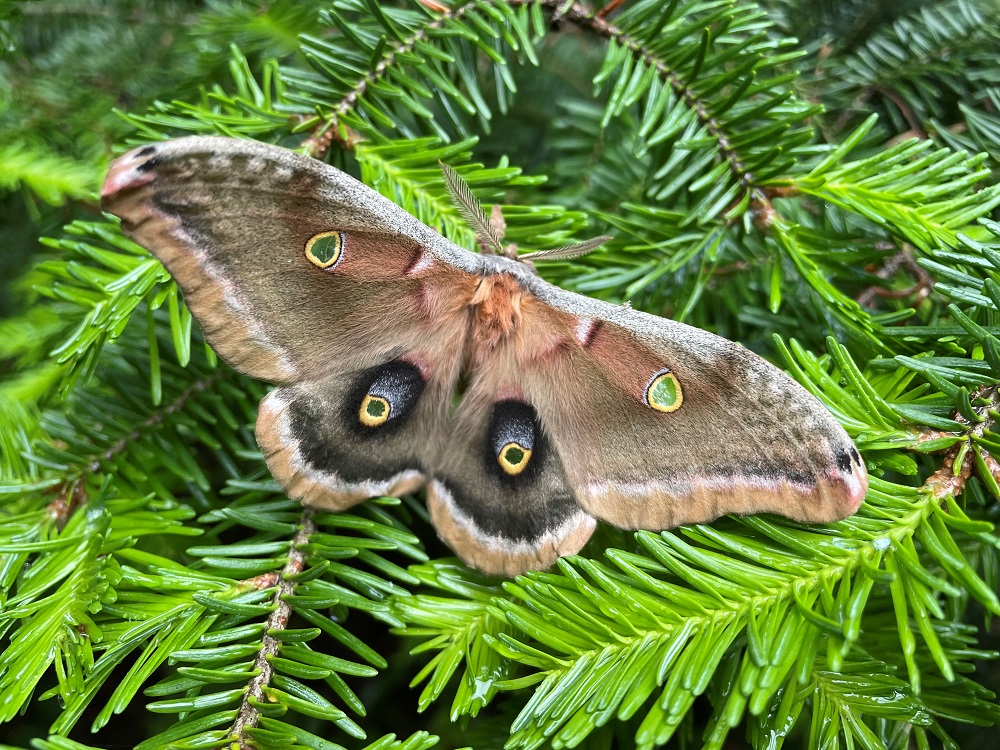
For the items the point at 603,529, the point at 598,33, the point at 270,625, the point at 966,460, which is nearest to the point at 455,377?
the point at 603,529

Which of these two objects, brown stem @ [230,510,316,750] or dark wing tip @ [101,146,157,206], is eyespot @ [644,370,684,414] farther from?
dark wing tip @ [101,146,157,206]

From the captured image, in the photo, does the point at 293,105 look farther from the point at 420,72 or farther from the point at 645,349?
the point at 645,349

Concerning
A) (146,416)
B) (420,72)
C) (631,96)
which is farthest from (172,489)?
(631,96)

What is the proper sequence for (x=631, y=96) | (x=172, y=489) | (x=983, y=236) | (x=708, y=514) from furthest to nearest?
1. (x=172, y=489)
2. (x=631, y=96)
3. (x=983, y=236)
4. (x=708, y=514)

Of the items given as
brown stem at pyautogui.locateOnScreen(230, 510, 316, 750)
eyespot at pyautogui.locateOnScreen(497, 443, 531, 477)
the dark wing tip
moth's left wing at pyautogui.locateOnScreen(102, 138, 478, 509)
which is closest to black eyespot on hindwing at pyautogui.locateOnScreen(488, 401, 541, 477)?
eyespot at pyautogui.locateOnScreen(497, 443, 531, 477)

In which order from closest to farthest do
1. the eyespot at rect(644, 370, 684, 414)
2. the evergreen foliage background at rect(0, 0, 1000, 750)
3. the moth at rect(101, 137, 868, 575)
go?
the evergreen foliage background at rect(0, 0, 1000, 750) < the moth at rect(101, 137, 868, 575) < the eyespot at rect(644, 370, 684, 414)

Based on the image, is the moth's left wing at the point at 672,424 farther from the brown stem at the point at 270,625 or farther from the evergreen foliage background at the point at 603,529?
the brown stem at the point at 270,625

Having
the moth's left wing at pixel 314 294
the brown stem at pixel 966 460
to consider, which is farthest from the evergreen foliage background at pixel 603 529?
the moth's left wing at pixel 314 294

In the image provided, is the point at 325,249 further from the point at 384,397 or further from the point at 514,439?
the point at 514,439
